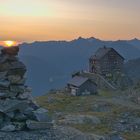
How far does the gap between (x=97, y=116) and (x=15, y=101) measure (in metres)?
23.3

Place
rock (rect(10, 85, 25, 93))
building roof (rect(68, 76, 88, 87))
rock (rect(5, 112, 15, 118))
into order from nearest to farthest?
rock (rect(5, 112, 15, 118))
rock (rect(10, 85, 25, 93))
building roof (rect(68, 76, 88, 87))

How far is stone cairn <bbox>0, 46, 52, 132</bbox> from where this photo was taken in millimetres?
38281

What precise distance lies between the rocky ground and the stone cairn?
6149mm

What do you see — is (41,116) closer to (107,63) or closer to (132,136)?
(132,136)

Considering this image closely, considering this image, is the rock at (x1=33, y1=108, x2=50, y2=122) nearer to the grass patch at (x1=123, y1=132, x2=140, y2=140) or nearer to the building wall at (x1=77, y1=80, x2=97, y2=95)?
the grass patch at (x1=123, y1=132, x2=140, y2=140)

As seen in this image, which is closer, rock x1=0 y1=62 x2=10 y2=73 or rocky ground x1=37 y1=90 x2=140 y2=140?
rock x1=0 y1=62 x2=10 y2=73

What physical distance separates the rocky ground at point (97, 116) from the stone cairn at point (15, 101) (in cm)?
615

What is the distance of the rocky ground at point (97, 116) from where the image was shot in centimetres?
4869

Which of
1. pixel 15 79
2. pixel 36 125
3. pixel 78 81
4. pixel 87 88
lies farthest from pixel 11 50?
pixel 78 81

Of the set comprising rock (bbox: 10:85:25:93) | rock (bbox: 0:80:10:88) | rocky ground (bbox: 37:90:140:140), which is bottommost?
rocky ground (bbox: 37:90:140:140)

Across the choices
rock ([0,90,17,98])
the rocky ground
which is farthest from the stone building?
rock ([0,90,17,98])

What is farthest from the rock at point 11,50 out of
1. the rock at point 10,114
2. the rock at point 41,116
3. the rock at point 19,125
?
the rock at point 19,125

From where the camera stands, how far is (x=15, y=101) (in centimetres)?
3903

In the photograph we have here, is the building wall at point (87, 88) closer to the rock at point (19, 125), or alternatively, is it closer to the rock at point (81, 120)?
the rock at point (81, 120)
